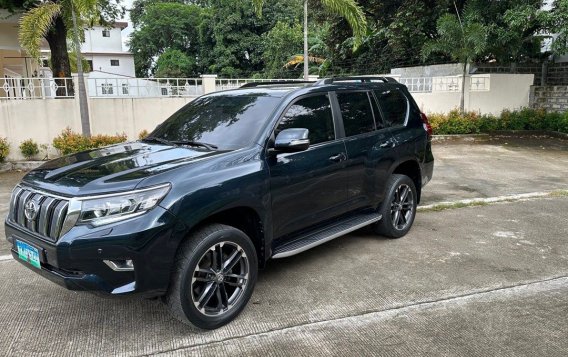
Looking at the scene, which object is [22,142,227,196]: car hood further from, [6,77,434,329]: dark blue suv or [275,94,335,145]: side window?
[275,94,335,145]: side window

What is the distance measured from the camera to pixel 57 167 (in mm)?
3695

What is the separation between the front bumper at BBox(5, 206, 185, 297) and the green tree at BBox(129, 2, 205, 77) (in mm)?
42342

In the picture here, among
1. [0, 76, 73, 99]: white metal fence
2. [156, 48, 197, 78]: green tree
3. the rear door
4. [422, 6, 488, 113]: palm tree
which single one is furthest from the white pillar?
[156, 48, 197, 78]: green tree

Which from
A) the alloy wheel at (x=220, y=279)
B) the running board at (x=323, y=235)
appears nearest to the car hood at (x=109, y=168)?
the alloy wheel at (x=220, y=279)

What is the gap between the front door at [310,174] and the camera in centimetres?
394

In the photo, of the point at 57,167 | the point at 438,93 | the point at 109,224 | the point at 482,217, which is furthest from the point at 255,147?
the point at 438,93

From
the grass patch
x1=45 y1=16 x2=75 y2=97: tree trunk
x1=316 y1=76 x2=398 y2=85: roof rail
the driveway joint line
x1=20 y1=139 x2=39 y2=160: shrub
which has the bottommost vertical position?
the driveway joint line

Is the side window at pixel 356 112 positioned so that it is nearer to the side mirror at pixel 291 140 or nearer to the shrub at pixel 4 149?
the side mirror at pixel 291 140

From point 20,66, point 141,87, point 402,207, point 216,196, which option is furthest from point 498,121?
point 20,66

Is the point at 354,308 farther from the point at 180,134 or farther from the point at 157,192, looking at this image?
the point at 180,134

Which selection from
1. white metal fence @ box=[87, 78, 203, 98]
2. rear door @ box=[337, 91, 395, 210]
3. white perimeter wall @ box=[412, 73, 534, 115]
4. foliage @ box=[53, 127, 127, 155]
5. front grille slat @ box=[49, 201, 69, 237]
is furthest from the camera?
white perimeter wall @ box=[412, 73, 534, 115]

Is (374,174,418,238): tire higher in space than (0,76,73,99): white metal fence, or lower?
lower

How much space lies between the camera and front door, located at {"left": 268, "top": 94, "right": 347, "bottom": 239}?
3941mm

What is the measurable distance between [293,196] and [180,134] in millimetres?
1225
